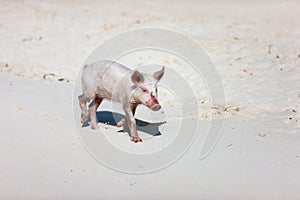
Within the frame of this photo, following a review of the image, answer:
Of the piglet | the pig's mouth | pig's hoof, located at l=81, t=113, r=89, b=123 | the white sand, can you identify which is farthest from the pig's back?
the pig's mouth

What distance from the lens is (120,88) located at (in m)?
6.75

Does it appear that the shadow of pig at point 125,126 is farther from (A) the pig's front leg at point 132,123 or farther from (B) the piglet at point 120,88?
(A) the pig's front leg at point 132,123

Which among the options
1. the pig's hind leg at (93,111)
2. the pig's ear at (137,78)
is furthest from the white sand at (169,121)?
the pig's ear at (137,78)

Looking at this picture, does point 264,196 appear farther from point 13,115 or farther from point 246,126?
point 13,115

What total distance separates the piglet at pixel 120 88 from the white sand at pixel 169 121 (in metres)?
0.30

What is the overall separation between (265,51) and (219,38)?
1835mm

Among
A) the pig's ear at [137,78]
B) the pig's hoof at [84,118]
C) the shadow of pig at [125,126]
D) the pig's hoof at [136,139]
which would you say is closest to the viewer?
the pig's ear at [137,78]

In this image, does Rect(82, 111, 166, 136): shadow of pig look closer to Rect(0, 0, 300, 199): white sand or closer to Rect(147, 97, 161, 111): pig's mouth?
Rect(0, 0, 300, 199): white sand

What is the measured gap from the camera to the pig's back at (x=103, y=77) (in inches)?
269

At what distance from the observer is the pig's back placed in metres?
6.82

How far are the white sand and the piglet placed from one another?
0.30m

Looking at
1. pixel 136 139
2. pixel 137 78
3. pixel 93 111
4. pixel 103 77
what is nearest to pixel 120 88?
pixel 103 77

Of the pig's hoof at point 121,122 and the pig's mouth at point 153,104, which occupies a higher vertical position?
the pig's hoof at point 121,122

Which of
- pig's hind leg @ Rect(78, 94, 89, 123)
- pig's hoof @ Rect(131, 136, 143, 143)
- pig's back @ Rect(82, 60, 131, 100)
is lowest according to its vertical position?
pig's hoof @ Rect(131, 136, 143, 143)
